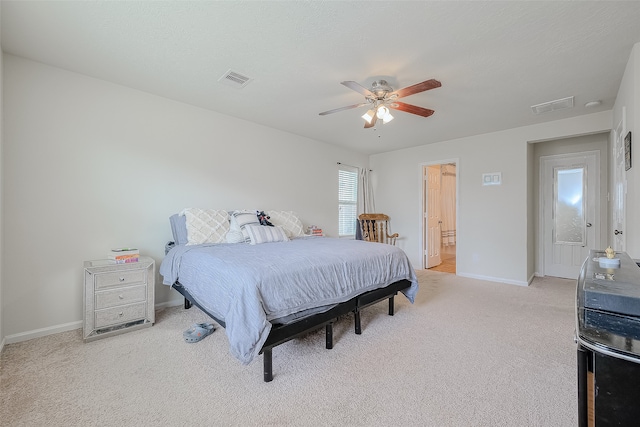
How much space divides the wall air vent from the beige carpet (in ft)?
8.29

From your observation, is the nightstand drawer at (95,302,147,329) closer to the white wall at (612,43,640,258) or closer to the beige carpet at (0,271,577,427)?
the beige carpet at (0,271,577,427)

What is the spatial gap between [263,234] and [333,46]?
6.98 feet

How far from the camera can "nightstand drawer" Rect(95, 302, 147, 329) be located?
7.80 ft

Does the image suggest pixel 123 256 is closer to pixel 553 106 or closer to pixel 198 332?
pixel 198 332

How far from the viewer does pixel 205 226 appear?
314cm

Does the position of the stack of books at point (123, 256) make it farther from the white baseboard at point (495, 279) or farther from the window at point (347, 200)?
the white baseboard at point (495, 279)

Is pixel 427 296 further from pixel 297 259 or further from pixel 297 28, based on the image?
pixel 297 28

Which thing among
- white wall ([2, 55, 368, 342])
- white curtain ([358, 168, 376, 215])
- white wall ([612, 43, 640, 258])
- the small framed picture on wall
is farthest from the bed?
white curtain ([358, 168, 376, 215])

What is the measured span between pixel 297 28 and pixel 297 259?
5.74ft

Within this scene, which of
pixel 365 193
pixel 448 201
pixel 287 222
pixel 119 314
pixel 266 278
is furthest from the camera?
pixel 448 201

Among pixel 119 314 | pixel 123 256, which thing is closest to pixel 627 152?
pixel 123 256

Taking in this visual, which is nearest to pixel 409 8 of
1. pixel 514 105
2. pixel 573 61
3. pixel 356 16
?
pixel 356 16

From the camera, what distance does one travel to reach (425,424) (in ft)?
4.79

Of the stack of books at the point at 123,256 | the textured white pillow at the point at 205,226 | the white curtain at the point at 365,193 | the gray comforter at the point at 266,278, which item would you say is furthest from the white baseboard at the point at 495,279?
the stack of books at the point at 123,256
